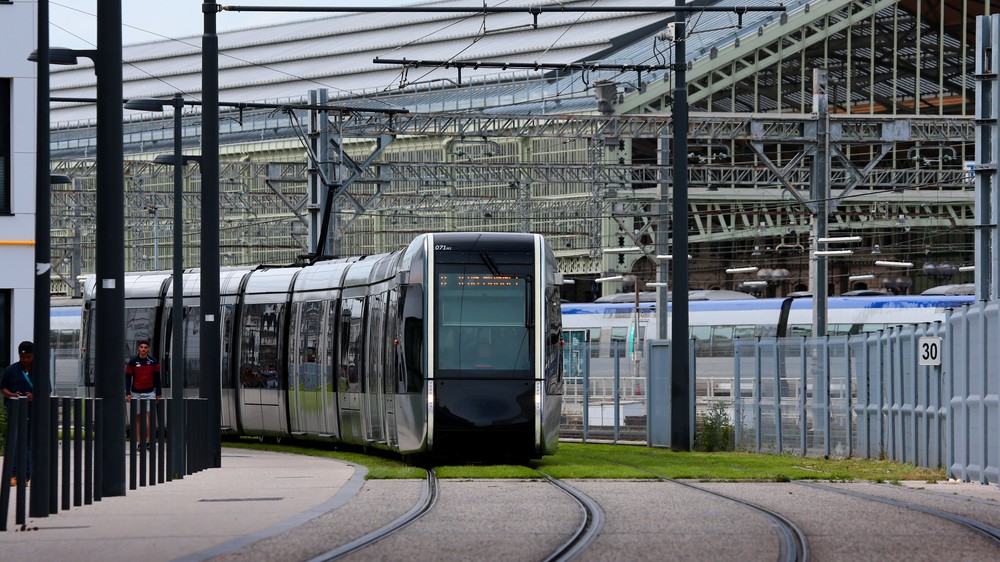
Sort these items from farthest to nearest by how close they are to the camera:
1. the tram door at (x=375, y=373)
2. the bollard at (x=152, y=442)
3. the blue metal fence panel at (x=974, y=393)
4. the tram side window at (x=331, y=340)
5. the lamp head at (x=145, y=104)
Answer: the tram side window at (x=331, y=340)
the lamp head at (x=145, y=104)
the tram door at (x=375, y=373)
the blue metal fence panel at (x=974, y=393)
the bollard at (x=152, y=442)

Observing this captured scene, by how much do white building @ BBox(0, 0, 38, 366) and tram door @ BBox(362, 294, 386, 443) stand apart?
8.49 meters

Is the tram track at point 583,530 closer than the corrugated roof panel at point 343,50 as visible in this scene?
Yes

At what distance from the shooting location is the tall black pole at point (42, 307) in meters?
15.3

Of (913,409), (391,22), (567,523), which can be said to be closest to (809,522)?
(567,523)

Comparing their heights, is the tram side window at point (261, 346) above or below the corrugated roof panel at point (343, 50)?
below

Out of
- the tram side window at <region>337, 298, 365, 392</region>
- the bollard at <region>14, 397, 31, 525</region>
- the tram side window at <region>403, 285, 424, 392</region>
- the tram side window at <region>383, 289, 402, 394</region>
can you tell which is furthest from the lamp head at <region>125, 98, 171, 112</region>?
the bollard at <region>14, 397, 31, 525</region>

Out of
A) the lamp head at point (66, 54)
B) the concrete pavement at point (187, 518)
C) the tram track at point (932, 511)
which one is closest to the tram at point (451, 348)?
the concrete pavement at point (187, 518)

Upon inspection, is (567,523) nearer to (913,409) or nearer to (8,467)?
(8,467)

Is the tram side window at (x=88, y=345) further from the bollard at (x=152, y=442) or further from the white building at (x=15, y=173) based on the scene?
the bollard at (x=152, y=442)

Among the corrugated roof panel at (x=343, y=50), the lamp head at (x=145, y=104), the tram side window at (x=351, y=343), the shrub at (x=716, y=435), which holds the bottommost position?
the shrub at (x=716, y=435)

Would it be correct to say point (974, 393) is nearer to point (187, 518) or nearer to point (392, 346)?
point (392, 346)

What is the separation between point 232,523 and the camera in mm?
15070

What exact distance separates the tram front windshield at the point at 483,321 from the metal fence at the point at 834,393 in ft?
17.2

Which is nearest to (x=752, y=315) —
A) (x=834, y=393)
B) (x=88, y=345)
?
(x=88, y=345)
